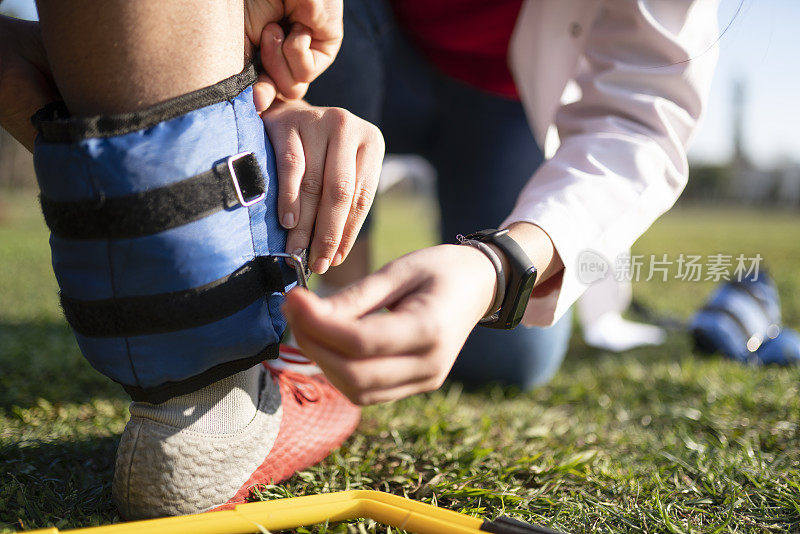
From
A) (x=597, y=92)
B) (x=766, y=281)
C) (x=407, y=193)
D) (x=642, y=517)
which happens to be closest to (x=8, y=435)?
(x=642, y=517)

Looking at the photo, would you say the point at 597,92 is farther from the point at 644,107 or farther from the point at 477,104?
the point at 477,104

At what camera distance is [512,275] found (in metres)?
0.88

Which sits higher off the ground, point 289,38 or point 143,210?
point 289,38

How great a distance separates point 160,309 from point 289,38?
479 mm

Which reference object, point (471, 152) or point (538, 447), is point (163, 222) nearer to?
point (538, 447)

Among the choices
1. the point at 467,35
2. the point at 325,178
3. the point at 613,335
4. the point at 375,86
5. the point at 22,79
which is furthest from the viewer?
the point at 613,335

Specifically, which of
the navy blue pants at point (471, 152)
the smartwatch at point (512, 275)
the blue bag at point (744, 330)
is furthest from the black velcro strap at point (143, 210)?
the blue bag at point (744, 330)

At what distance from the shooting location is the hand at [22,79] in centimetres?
102

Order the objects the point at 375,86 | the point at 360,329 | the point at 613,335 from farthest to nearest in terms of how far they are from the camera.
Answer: the point at 613,335, the point at 375,86, the point at 360,329

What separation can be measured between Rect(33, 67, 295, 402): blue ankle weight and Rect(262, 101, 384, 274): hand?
0.03 meters

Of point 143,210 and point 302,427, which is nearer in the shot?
point 143,210

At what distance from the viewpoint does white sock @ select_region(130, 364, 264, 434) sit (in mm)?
940

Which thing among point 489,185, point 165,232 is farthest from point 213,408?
point 489,185

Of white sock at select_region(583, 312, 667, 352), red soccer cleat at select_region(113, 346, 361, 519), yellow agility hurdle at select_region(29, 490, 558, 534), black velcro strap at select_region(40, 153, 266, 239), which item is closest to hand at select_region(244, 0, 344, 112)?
black velcro strap at select_region(40, 153, 266, 239)
